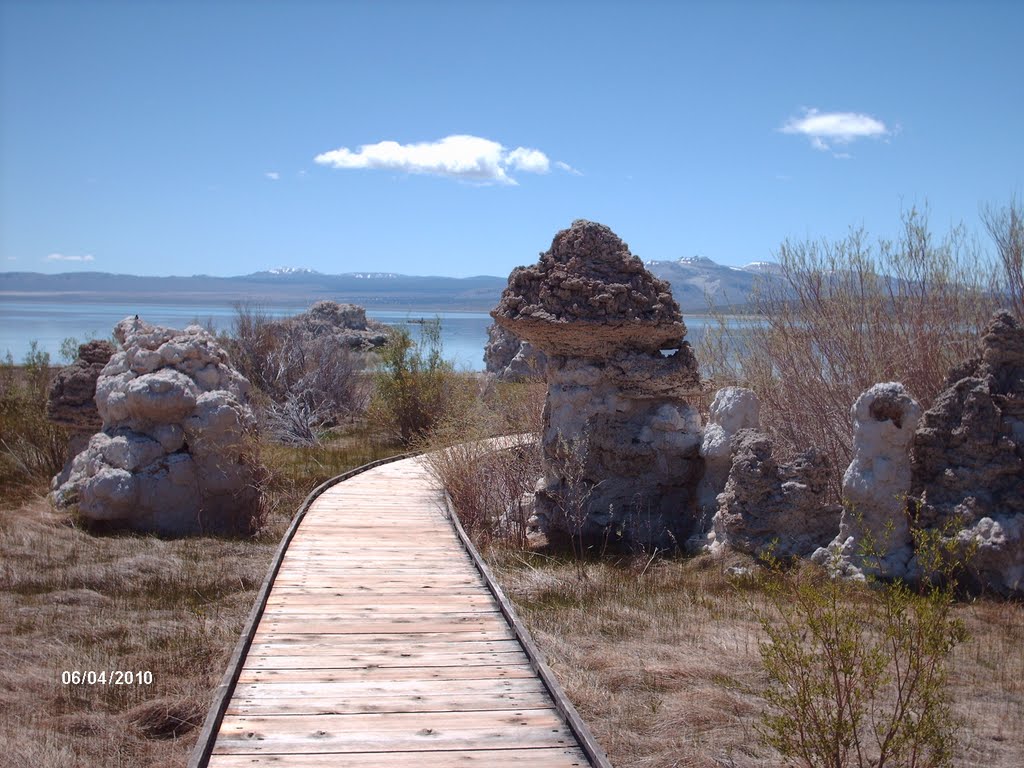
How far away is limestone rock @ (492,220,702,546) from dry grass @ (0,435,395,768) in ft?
10.0

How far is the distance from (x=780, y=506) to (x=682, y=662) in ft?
8.06

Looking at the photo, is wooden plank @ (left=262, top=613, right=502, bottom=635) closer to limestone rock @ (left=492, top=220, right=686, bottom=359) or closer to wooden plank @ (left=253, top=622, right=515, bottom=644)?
wooden plank @ (left=253, top=622, right=515, bottom=644)

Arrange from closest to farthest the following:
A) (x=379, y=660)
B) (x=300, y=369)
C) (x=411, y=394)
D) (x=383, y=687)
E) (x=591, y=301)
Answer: (x=383, y=687) < (x=379, y=660) < (x=591, y=301) < (x=411, y=394) < (x=300, y=369)

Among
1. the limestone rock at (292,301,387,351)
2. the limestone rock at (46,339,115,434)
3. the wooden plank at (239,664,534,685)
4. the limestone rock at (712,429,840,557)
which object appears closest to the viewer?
the wooden plank at (239,664,534,685)

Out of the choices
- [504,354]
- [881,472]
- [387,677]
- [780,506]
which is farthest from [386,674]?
[504,354]

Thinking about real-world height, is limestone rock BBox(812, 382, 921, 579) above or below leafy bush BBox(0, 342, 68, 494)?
above

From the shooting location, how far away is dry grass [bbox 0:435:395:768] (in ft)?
15.6

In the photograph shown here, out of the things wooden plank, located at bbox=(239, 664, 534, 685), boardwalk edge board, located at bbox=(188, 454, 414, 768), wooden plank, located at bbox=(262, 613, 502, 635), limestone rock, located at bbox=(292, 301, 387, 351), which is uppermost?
limestone rock, located at bbox=(292, 301, 387, 351)

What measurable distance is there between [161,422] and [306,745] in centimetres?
654

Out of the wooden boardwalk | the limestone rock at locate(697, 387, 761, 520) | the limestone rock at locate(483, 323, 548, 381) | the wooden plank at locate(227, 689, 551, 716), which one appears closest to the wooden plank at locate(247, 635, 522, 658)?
the wooden boardwalk

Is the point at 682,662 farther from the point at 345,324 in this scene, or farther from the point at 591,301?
the point at 345,324

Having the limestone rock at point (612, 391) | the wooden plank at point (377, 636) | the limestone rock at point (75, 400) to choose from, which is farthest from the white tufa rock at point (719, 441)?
the limestone rock at point (75, 400)

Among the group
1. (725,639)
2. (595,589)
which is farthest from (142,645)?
(725,639)

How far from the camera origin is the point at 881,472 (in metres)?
7.18
